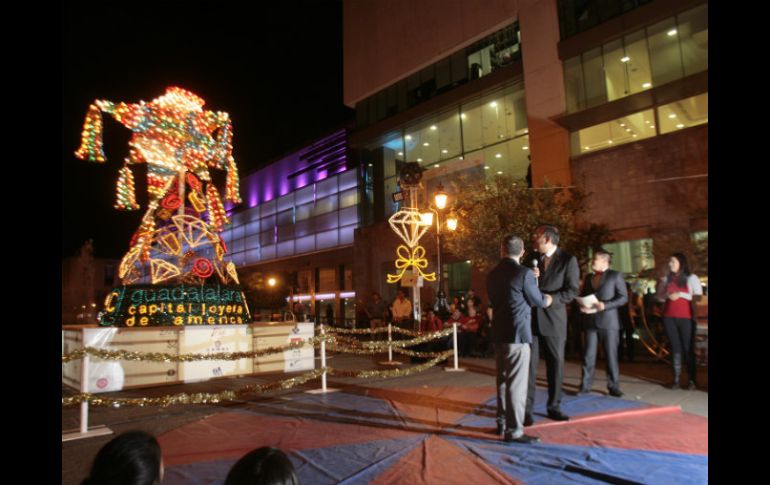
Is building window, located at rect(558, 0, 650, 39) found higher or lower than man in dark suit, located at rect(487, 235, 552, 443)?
higher

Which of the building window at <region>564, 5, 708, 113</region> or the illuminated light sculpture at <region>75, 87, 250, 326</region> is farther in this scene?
the building window at <region>564, 5, 708, 113</region>

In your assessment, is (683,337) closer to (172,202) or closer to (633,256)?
(633,256)

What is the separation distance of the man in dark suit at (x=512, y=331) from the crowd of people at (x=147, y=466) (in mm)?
3353

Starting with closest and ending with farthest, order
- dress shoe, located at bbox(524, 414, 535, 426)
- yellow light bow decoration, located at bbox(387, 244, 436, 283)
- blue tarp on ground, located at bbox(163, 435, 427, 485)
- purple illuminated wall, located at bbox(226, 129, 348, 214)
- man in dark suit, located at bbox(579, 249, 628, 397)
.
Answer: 1. blue tarp on ground, located at bbox(163, 435, 427, 485)
2. dress shoe, located at bbox(524, 414, 535, 426)
3. man in dark suit, located at bbox(579, 249, 628, 397)
4. yellow light bow decoration, located at bbox(387, 244, 436, 283)
5. purple illuminated wall, located at bbox(226, 129, 348, 214)

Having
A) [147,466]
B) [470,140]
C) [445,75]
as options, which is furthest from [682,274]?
[445,75]

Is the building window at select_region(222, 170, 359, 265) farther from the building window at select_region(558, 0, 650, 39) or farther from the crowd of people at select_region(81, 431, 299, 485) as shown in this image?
the crowd of people at select_region(81, 431, 299, 485)

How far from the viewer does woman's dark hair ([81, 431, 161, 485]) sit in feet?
5.52

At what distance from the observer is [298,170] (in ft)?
134

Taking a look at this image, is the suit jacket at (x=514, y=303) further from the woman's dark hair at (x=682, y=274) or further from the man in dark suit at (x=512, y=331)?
the woman's dark hair at (x=682, y=274)

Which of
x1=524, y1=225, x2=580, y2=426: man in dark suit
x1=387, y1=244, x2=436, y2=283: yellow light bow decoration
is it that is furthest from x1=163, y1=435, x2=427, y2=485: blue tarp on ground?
x1=387, y1=244, x2=436, y2=283: yellow light bow decoration

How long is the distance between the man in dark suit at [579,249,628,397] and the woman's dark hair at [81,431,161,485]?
20.4 feet

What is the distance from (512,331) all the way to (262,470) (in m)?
3.49

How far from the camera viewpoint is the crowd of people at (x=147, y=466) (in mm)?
1601
